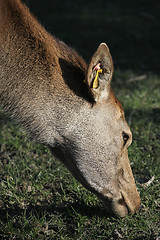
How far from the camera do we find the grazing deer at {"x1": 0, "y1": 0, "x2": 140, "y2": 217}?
289 centimetres

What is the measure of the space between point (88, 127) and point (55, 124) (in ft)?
0.92

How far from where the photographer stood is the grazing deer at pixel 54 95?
2.89m

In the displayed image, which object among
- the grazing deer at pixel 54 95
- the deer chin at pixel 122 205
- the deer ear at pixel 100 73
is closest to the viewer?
the deer ear at pixel 100 73

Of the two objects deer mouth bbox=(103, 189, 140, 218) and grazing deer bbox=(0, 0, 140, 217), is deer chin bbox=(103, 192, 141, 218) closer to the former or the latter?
deer mouth bbox=(103, 189, 140, 218)

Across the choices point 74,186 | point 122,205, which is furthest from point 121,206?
point 74,186

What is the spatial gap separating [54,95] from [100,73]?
427mm

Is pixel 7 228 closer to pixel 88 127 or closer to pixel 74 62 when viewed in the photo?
pixel 88 127

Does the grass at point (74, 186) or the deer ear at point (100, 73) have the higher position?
the deer ear at point (100, 73)

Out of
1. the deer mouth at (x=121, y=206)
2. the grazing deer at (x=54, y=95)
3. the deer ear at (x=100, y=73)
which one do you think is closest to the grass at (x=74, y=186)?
the deer mouth at (x=121, y=206)

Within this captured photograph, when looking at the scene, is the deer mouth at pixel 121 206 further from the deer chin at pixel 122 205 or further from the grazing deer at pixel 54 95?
the grazing deer at pixel 54 95

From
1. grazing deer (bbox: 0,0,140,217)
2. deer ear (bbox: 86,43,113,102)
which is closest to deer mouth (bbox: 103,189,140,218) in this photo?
grazing deer (bbox: 0,0,140,217)

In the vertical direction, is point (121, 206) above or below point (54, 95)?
below

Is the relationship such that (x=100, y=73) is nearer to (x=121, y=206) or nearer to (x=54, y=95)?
(x=54, y=95)

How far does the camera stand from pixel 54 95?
292 centimetres
